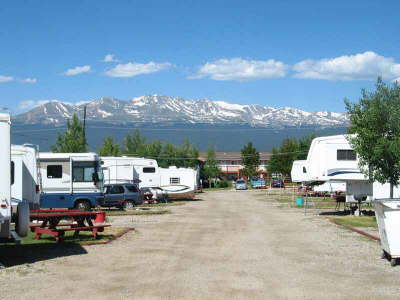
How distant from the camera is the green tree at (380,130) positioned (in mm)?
22469

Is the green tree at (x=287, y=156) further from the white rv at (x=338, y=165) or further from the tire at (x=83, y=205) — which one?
the tire at (x=83, y=205)

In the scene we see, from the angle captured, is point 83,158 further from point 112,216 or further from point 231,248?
point 231,248

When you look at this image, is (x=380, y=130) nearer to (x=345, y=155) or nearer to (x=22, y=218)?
(x=345, y=155)

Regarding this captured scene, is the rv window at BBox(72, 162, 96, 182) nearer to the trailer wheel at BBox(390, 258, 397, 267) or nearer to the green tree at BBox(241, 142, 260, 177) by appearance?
the trailer wheel at BBox(390, 258, 397, 267)

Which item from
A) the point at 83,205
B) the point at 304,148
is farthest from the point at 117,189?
the point at 304,148

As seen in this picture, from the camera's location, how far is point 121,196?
3334cm

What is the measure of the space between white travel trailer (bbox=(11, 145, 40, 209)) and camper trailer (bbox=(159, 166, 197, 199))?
26.4 meters

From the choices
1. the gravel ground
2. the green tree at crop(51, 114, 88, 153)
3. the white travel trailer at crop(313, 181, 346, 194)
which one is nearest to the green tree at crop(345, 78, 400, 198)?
the gravel ground

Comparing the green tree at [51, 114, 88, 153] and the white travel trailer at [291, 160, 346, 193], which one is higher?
the green tree at [51, 114, 88, 153]

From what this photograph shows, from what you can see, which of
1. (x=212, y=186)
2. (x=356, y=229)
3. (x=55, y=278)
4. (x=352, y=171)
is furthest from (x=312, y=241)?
(x=212, y=186)

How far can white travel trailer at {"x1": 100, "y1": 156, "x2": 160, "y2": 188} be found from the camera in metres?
39.5

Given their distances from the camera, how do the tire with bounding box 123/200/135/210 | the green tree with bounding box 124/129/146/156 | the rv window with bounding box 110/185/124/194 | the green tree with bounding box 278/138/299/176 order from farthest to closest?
the green tree with bounding box 124/129/146/156
the green tree with bounding box 278/138/299/176
the tire with bounding box 123/200/135/210
the rv window with bounding box 110/185/124/194

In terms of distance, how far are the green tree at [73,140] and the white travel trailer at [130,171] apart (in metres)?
12.4

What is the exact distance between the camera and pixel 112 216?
2816 cm
